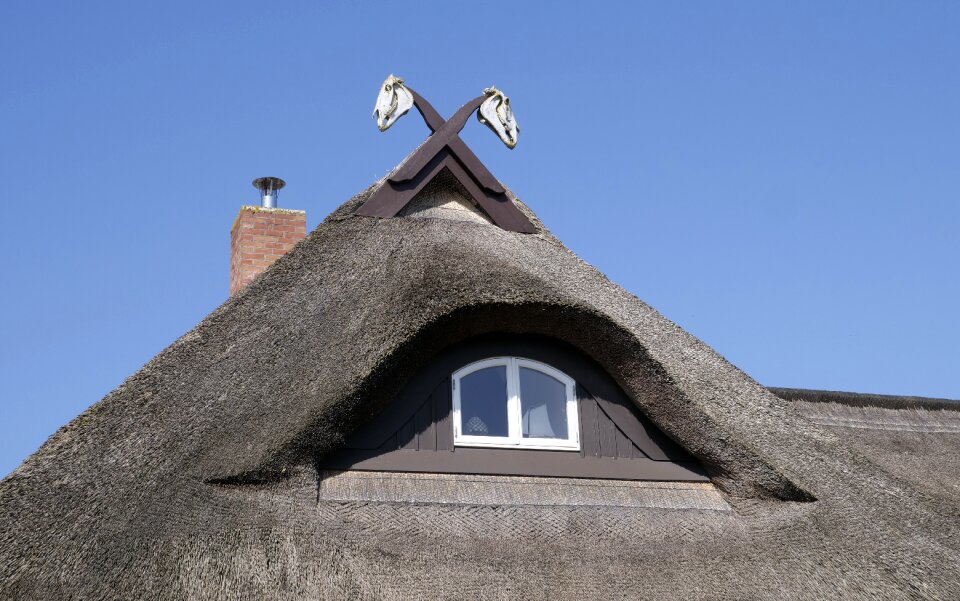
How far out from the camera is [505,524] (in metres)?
6.54

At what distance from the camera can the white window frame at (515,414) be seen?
7.10 meters

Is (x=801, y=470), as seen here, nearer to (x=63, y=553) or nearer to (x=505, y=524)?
(x=505, y=524)

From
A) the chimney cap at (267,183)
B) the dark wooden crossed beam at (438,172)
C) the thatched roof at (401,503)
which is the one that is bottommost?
the thatched roof at (401,503)

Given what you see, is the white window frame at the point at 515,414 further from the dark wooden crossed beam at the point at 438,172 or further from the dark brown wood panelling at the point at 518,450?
the dark wooden crossed beam at the point at 438,172

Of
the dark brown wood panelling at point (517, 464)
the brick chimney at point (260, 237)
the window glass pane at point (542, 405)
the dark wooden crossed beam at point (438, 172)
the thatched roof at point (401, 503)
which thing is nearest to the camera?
the thatched roof at point (401, 503)

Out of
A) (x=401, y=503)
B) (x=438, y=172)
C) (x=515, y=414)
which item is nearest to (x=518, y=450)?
(x=515, y=414)

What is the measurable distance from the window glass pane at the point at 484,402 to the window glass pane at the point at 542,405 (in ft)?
0.47

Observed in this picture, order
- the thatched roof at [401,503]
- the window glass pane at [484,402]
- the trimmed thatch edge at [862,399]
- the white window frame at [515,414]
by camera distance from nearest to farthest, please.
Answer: the thatched roof at [401,503] → the white window frame at [515,414] → the window glass pane at [484,402] → the trimmed thatch edge at [862,399]

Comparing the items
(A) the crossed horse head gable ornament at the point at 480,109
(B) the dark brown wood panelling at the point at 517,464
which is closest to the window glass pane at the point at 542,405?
(B) the dark brown wood panelling at the point at 517,464

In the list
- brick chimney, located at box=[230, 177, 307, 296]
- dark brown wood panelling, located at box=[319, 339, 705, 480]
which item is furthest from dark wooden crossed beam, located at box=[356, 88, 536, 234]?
brick chimney, located at box=[230, 177, 307, 296]

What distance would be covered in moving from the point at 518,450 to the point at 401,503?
39.8 inches

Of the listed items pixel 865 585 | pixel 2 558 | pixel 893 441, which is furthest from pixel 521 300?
pixel 893 441

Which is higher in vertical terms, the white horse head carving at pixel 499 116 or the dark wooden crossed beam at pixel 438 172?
the white horse head carving at pixel 499 116

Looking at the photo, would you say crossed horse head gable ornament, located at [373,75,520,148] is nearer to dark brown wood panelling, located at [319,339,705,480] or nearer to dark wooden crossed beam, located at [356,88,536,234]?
dark wooden crossed beam, located at [356,88,536,234]
